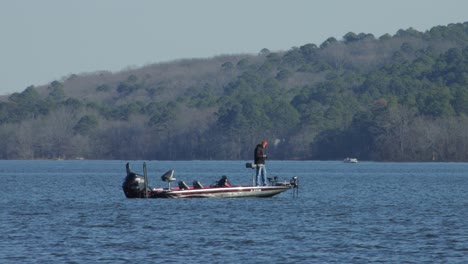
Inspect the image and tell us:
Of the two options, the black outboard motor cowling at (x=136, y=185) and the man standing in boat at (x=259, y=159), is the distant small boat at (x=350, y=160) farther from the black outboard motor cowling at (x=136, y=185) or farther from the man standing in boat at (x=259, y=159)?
the black outboard motor cowling at (x=136, y=185)

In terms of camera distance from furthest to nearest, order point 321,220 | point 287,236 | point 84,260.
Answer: point 321,220, point 287,236, point 84,260

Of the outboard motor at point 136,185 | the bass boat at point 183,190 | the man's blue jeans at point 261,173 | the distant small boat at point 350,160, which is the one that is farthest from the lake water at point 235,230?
the distant small boat at point 350,160

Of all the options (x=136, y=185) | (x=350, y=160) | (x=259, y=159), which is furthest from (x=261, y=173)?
(x=350, y=160)

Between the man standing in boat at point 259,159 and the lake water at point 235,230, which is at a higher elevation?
the man standing in boat at point 259,159

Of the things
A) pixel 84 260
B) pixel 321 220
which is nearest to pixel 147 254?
pixel 84 260

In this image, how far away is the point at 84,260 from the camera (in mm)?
33812

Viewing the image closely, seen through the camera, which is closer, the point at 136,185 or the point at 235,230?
the point at 235,230

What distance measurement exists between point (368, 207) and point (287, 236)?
637 inches

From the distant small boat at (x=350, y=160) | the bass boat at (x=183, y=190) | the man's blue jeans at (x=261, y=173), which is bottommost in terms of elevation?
the bass boat at (x=183, y=190)

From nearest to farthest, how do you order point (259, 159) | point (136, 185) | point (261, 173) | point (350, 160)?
point (259, 159) → point (136, 185) → point (261, 173) → point (350, 160)

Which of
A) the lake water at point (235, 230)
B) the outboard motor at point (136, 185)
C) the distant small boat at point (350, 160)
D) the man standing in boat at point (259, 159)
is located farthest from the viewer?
the distant small boat at point (350, 160)

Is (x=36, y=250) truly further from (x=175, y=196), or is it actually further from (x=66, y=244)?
(x=175, y=196)

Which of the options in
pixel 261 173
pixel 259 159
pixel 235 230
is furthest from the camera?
pixel 261 173

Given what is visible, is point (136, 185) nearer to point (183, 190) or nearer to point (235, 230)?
point (183, 190)
